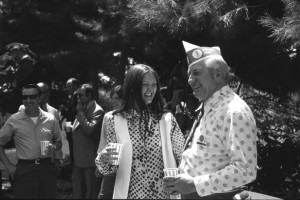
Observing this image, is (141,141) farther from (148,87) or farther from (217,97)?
(217,97)

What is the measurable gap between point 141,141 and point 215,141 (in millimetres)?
814

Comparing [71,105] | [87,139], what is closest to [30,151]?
[87,139]

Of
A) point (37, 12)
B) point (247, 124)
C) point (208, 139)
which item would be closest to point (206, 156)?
point (208, 139)

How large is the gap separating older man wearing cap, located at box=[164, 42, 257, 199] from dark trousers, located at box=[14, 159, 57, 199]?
10.1 ft

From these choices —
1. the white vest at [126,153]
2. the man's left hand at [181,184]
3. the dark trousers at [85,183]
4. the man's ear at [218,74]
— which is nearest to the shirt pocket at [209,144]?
the man's left hand at [181,184]

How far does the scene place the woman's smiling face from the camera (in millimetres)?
3492

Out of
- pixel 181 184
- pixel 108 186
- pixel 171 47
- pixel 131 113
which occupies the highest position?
pixel 171 47

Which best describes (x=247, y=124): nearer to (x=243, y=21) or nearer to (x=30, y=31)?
(x=243, y=21)

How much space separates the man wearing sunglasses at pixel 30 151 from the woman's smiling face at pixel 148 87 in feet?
7.78

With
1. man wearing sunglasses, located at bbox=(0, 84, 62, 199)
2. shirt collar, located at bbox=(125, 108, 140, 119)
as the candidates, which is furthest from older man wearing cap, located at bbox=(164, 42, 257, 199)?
man wearing sunglasses, located at bbox=(0, 84, 62, 199)

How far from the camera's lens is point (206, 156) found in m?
2.76

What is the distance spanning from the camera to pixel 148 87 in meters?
3.51

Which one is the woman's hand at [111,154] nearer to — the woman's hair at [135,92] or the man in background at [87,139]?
the woman's hair at [135,92]

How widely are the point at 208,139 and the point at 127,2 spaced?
3.64 meters
